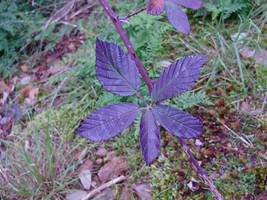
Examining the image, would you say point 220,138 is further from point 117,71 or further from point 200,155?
point 117,71

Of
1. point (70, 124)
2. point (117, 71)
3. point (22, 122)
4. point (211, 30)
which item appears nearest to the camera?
point (117, 71)

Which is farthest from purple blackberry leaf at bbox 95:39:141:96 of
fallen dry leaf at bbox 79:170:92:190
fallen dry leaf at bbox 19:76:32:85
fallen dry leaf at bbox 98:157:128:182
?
fallen dry leaf at bbox 19:76:32:85

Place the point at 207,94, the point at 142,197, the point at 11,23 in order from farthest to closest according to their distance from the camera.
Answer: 1. the point at 11,23
2. the point at 207,94
3. the point at 142,197

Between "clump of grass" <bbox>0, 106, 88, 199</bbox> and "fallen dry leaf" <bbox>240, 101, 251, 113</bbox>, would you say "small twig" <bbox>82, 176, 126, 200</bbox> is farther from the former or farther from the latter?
"fallen dry leaf" <bbox>240, 101, 251, 113</bbox>

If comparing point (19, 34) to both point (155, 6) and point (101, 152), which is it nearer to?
point (101, 152)

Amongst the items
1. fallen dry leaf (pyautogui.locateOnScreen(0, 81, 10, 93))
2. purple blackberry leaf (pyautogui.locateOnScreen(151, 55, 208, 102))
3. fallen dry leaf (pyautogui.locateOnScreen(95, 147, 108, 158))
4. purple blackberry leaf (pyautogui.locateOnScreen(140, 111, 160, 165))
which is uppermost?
purple blackberry leaf (pyautogui.locateOnScreen(151, 55, 208, 102))

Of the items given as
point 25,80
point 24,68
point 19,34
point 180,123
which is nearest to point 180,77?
point 180,123

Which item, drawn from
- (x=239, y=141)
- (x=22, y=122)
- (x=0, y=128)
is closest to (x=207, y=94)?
(x=239, y=141)
